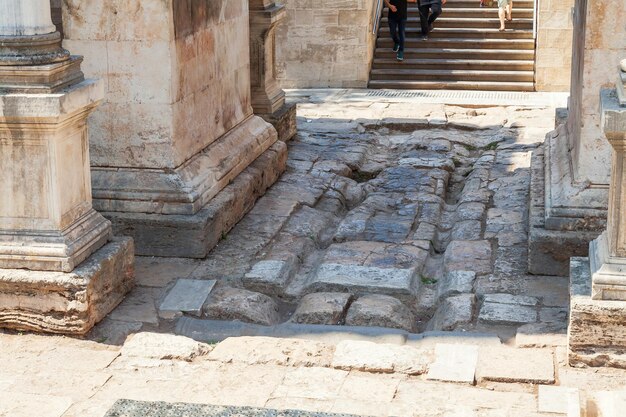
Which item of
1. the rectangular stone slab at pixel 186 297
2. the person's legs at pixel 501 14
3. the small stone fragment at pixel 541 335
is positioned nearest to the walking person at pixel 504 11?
the person's legs at pixel 501 14

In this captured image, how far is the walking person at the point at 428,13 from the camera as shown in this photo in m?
16.8

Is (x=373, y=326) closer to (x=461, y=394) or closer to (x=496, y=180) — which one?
(x=461, y=394)

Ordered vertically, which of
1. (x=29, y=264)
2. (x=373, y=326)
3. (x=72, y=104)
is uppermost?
(x=72, y=104)

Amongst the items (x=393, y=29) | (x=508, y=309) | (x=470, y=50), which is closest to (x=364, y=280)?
(x=508, y=309)

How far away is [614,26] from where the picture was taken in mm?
7109

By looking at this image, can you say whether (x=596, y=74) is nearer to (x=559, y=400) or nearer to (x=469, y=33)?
(x=559, y=400)

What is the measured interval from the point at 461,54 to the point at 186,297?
10622 millimetres

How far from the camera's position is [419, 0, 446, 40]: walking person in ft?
55.2

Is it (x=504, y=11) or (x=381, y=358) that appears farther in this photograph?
(x=504, y=11)

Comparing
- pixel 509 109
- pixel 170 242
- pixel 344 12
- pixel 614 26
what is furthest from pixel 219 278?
pixel 344 12

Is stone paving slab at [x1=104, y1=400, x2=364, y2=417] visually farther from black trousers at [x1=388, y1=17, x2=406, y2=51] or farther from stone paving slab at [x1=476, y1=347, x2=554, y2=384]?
black trousers at [x1=388, y1=17, x2=406, y2=51]

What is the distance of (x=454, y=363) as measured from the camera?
5.79m

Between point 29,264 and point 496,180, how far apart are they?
17.0 feet

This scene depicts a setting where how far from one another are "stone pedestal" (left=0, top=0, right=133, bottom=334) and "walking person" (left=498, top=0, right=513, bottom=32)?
1126cm
